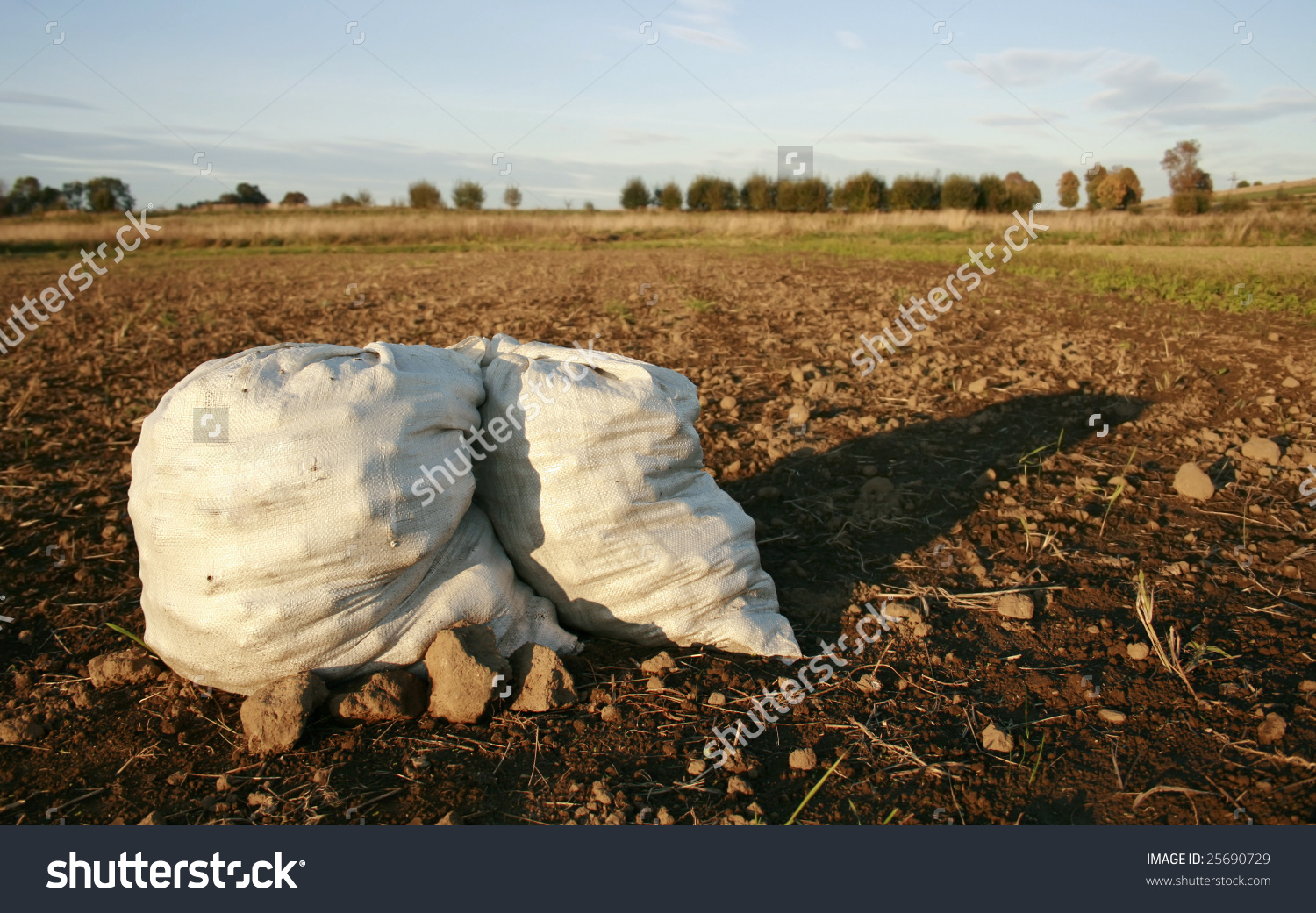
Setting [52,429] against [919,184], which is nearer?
[52,429]

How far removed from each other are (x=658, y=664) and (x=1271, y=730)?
1388mm

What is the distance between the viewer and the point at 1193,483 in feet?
10.0

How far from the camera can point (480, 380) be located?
2125mm

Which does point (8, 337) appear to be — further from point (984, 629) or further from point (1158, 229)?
point (1158, 229)

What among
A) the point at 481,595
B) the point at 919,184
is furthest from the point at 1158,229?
the point at 481,595

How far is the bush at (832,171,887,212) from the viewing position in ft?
87.0

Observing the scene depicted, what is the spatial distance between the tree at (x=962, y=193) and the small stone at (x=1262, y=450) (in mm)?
24255

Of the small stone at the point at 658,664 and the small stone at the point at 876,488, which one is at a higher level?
the small stone at the point at 876,488

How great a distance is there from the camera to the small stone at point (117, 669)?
Answer: 2.03 metres

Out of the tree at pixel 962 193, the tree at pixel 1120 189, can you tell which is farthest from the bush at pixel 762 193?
the tree at pixel 1120 189

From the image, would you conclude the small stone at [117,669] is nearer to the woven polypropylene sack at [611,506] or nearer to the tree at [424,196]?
the woven polypropylene sack at [611,506]

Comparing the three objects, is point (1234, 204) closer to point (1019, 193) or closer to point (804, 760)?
point (1019, 193)

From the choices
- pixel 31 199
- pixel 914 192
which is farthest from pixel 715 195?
pixel 31 199

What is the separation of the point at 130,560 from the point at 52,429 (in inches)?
66.5
